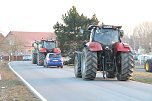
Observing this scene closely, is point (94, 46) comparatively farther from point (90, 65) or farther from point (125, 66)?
point (125, 66)

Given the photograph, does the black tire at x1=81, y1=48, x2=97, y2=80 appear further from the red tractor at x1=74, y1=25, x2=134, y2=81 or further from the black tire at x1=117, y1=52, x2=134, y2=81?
the black tire at x1=117, y1=52, x2=134, y2=81

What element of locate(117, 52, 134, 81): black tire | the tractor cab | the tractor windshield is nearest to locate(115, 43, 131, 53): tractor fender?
locate(117, 52, 134, 81): black tire

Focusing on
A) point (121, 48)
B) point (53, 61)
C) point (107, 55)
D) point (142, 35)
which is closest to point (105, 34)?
point (107, 55)

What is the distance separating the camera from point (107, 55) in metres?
23.0

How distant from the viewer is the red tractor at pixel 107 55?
2248 centimetres

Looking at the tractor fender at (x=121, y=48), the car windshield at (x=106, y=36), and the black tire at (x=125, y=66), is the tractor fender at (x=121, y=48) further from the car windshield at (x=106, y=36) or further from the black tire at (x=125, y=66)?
the car windshield at (x=106, y=36)

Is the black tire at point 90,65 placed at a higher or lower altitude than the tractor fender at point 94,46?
lower

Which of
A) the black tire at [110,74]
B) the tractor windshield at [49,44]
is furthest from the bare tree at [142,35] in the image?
the black tire at [110,74]

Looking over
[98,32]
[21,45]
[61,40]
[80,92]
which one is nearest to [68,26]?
[61,40]

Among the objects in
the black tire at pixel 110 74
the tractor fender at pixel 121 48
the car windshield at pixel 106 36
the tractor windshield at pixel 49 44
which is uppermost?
the tractor windshield at pixel 49 44

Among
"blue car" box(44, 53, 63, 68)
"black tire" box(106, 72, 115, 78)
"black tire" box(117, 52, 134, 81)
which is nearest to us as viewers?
"black tire" box(117, 52, 134, 81)

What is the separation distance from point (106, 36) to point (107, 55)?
1348 mm

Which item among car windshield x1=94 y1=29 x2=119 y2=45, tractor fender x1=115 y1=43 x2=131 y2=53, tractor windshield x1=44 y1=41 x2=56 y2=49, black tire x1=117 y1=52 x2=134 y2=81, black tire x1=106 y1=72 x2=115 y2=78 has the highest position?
tractor windshield x1=44 y1=41 x2=56 y2=49

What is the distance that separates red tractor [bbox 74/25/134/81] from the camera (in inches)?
885
